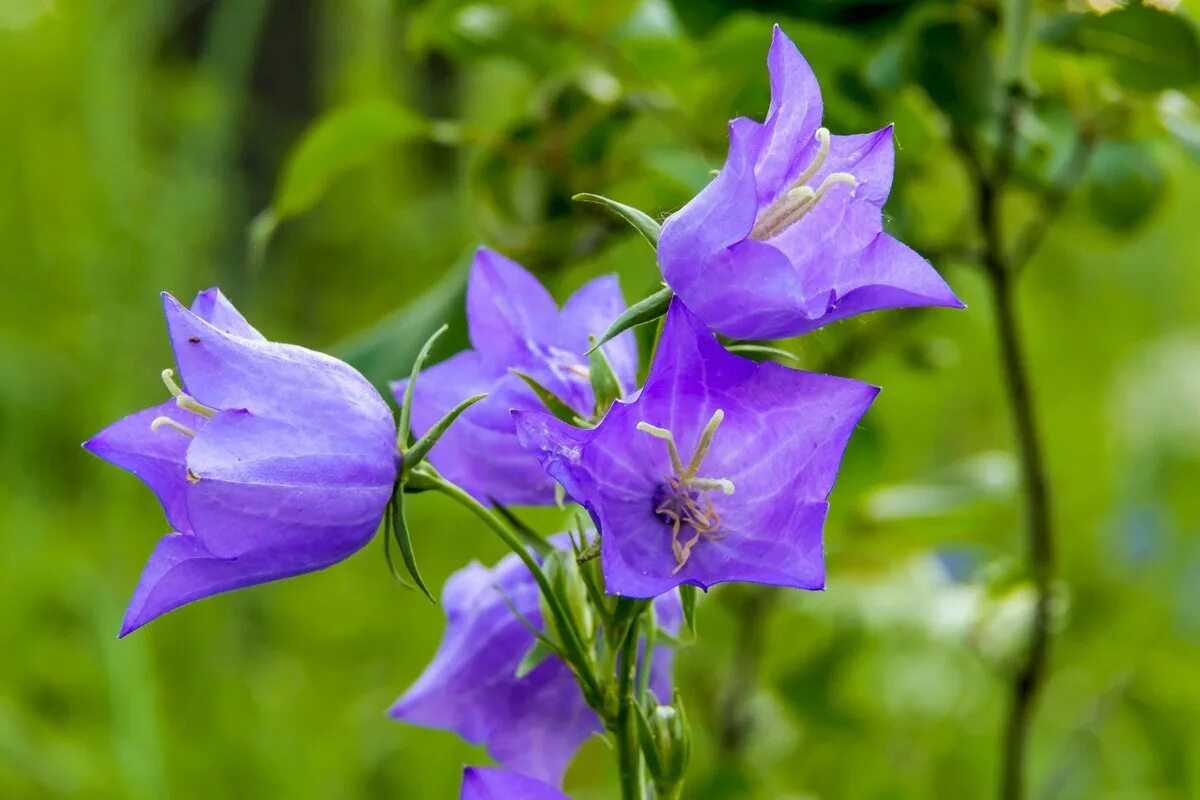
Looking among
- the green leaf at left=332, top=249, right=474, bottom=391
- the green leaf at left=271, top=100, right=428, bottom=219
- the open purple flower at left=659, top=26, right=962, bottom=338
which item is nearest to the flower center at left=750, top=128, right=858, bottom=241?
the open purple flower at left=659, top=26, right=962, bottom=338

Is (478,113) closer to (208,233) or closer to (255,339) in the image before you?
(208,233)

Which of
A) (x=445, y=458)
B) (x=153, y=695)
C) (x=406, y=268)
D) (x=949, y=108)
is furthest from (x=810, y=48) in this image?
(x=406, y=268)

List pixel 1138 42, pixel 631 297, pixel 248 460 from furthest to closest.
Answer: pixel 631 297 → pixel 1138 42 → pixel 248 460

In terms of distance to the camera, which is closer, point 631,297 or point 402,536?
point 402,536

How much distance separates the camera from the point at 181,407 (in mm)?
389

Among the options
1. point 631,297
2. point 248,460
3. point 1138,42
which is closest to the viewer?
point 248,460

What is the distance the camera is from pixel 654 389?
37cm

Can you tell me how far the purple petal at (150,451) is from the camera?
1.26 feet

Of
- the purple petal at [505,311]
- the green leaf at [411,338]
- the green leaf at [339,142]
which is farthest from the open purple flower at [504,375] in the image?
the green leaf at [339,142]

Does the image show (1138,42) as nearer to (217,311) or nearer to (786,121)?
(786,121)

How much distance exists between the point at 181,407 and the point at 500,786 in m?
0.14

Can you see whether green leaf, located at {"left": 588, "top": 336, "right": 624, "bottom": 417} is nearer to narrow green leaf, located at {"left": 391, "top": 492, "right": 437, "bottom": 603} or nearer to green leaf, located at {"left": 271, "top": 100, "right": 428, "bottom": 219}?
narrow green leaf, located at {"left": 391, "top": 492, "right": 437, "bottom": 603}

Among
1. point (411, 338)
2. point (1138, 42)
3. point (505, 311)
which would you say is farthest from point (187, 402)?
point (1138, 42)

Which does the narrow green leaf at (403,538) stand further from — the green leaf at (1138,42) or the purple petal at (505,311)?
the green leaf at (1138,42)
